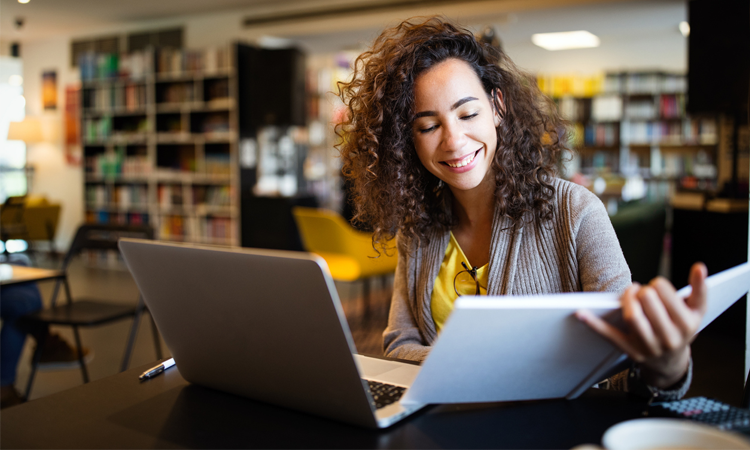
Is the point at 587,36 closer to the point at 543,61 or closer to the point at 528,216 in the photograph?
the point at 543,61

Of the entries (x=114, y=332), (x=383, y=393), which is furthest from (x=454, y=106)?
(x=114, y=332)

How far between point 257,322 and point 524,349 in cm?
34

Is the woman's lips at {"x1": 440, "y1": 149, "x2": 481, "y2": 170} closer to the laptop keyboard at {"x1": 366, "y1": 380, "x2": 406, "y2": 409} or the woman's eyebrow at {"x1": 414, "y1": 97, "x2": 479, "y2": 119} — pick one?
the woman's eyebrow at {"x1": 414, "y1": 97, "x2": 479, "y2": 119}

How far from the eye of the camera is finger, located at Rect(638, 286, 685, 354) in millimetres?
649

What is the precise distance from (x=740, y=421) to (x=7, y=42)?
847cm

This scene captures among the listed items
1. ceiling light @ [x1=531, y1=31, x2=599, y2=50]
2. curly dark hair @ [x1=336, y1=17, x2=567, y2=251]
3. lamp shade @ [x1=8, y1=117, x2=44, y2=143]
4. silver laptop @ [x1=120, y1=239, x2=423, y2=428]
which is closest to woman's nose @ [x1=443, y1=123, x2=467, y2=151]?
curly dark hair @ [x1=336, y1=17, x2=567, y2=251]

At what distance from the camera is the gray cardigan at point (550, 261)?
111cm

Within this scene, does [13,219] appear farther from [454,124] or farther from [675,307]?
[675,307]

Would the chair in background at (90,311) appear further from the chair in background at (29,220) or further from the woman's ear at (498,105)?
the chair in background at (29,220)

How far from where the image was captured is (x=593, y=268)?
1.11m

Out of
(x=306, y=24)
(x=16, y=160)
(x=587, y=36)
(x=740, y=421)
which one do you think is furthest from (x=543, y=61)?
(x=740, y=421)

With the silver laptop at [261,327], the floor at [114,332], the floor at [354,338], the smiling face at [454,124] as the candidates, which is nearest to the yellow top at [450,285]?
the smiling face at [454,124]

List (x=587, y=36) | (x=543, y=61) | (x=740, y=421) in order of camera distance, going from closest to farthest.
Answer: (x=740, y=421) → (x=587, y=36) → (x=543, y=61)

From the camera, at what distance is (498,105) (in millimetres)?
1346
